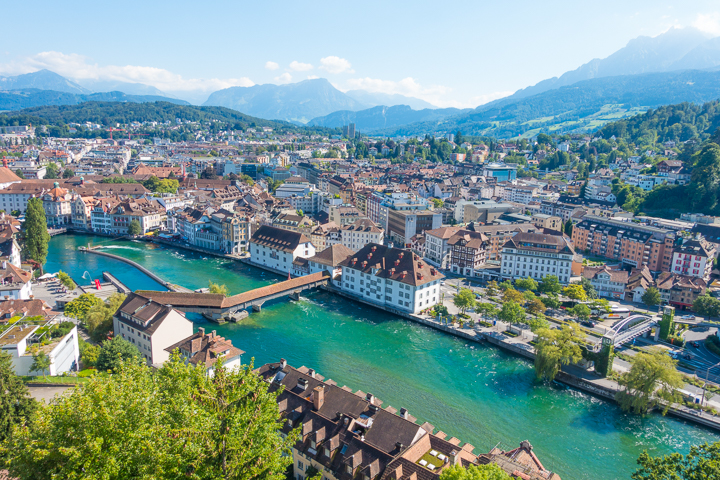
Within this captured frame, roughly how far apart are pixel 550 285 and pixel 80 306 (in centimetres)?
3693

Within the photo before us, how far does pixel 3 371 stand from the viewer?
54.0 ft

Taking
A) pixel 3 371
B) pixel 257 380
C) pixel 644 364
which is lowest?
pixel 644 364

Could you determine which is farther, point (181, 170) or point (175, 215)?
point (181, 170)

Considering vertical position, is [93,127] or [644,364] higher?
[93,127]

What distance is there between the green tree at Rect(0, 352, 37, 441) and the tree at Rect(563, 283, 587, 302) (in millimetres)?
38437

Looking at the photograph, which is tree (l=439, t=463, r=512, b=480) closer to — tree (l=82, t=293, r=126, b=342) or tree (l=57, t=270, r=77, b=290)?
tree (l=82, t=293, r=126, b=342)

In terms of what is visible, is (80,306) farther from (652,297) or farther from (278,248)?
(652,297)

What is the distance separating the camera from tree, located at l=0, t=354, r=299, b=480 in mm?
10281

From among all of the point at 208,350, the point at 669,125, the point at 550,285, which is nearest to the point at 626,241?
the point at 550,285

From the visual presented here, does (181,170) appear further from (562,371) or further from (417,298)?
(562,371)

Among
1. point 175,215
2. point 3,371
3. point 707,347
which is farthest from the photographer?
point 175,215

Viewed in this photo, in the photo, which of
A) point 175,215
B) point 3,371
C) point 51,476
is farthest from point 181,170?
point 51,476

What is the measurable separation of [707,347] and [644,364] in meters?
11.6

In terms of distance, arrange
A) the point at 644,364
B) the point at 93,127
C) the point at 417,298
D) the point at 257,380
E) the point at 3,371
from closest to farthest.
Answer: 1. the point at 257,380
2. the point at 3,371
3. the point at 644,364
4. the point at 417,298
5. the point at 93,127
